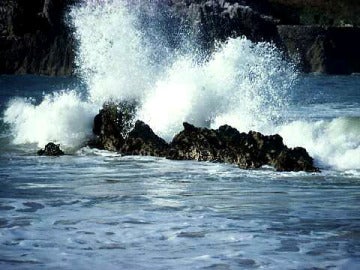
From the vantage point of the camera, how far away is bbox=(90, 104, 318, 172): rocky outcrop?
15242 mm

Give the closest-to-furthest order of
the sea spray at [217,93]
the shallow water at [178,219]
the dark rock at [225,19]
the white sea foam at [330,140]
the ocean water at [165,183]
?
the shallow water at [178,219], the ocean water at [165,183], the white sea foam at [330,140], the sea spray at [217,93], the dark rock at [225,19]

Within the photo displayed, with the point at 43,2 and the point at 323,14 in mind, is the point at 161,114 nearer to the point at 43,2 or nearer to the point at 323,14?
the point at 43,2

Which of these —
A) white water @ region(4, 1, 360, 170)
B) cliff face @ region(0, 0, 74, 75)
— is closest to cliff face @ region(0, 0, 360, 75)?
cliff face @ region(0, 0, 74, 75)

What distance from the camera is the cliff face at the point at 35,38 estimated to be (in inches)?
5033

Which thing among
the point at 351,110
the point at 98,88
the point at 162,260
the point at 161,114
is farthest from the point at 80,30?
the point at 162,260

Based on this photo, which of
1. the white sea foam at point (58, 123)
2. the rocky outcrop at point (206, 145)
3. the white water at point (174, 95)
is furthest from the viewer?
the white sea foam at point (58, 123)

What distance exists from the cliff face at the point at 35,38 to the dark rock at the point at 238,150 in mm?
106871

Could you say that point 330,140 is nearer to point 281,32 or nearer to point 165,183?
point 165,183

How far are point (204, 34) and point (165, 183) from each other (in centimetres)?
10807

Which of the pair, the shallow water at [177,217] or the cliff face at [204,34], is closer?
the shallow water at [177,217]

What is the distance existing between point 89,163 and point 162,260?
8472 millimetres

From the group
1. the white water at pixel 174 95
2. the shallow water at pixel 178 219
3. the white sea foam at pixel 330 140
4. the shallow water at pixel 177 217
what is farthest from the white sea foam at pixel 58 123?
the shallow water at pixel 178 219

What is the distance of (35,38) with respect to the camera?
13438 cm

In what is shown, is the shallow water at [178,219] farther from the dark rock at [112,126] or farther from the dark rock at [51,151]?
the dark rock at [112,126]
